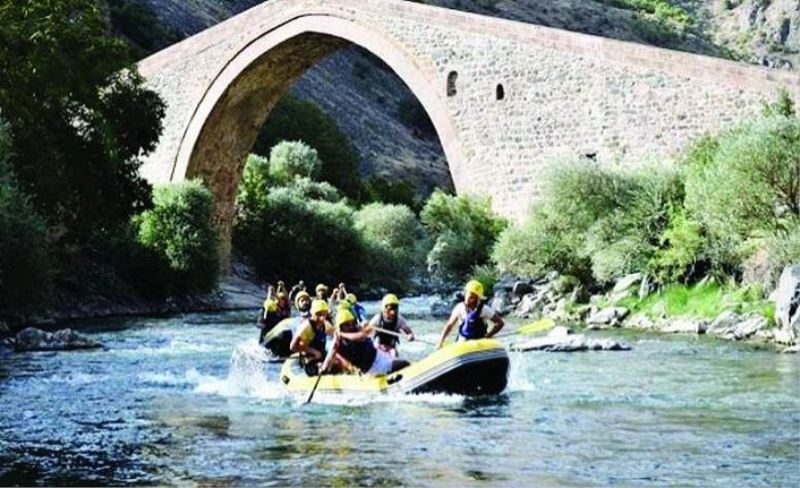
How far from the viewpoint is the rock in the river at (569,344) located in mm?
18469

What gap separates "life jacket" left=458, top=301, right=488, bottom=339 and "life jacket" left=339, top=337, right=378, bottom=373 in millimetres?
979

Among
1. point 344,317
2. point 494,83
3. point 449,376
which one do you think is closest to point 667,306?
point 494,83

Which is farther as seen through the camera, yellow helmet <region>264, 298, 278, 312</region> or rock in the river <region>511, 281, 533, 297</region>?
rock in the river <region>511, 281, 533, 297</region>

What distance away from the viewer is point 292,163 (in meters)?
45.3

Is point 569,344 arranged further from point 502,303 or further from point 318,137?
point 318,137

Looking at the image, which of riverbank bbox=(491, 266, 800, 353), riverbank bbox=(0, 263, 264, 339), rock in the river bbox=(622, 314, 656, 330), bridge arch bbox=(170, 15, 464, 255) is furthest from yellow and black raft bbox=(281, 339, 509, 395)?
bridge arch bbox=(170, 15, 464, 255)

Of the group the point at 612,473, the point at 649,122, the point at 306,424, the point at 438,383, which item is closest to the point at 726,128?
the point at 649,122

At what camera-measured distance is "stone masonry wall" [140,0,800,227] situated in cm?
2419

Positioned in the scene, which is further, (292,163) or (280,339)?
(292,163)

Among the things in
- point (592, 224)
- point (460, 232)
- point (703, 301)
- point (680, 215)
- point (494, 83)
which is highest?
point (494, 83)

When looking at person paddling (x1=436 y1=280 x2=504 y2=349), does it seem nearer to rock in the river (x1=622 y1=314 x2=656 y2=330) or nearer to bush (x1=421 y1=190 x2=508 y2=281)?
rock in the river (x1=622 y1=314 x2=656 y2=330)

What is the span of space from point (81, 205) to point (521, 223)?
29.1ft

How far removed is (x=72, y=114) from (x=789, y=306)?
15302 millimetres

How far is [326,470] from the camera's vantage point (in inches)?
384
